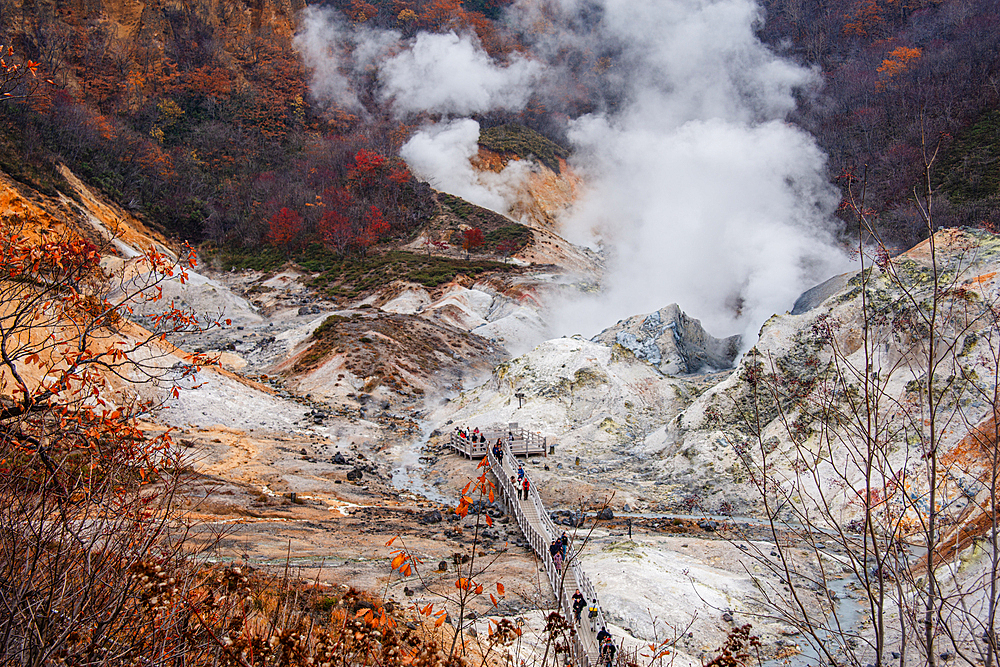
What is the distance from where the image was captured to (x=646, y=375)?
30.0 meters

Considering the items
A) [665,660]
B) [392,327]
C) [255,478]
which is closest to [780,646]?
[665,660]

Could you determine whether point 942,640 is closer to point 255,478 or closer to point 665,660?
point 665,660

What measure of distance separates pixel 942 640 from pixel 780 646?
2792 mm

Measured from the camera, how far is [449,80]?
91.6m

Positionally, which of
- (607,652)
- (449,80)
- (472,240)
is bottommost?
Result: (607,652)

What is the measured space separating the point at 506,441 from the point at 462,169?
61.8 m

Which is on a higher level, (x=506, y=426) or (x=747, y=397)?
(x=747, y=397)

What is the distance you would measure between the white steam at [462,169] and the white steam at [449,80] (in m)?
9.35

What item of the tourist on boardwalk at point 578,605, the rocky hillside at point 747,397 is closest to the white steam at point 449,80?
the rocky hillside at point 747,397

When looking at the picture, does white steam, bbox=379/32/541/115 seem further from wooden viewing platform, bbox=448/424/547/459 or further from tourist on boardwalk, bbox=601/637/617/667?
tourist on boardwalk, bbox=601/637/617/667

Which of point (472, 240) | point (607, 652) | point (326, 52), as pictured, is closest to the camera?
point (607, 652)

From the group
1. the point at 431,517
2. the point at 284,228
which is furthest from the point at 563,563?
the point at 284,228

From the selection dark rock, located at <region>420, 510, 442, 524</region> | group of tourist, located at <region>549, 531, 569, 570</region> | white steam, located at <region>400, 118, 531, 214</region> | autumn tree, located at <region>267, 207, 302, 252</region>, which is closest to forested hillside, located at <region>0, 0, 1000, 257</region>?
autumn tree, located at <region>267, 207, 302, 252</region>

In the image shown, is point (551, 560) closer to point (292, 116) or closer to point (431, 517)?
point (431, 517)
